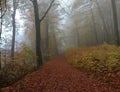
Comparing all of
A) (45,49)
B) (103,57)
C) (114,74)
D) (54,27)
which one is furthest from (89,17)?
(114,74)

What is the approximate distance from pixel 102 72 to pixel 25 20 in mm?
24259

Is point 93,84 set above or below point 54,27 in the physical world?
below

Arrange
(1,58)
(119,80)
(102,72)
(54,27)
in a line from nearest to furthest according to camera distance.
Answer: (119,80)
(102,72)
(1,58)
(54,27)

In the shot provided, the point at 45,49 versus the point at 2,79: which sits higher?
the point at 45,49

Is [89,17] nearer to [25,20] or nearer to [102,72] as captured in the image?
[25,20]

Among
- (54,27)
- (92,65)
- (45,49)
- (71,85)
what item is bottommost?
(71,85)

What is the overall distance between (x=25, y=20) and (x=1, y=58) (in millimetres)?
19998

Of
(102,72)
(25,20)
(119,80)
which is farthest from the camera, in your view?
(25,20)

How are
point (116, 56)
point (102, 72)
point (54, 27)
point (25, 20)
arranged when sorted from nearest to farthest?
point (102, 72), point (116, 56), point (25, 20), point (54, 27)

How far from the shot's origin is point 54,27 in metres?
35.8

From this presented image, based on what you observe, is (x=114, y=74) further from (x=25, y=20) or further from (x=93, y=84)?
(x=25, y=20)

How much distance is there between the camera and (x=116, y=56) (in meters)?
10.4

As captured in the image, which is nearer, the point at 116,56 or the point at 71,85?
the point at 71,85

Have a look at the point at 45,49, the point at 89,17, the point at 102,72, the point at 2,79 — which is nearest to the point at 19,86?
the point at 2,79
